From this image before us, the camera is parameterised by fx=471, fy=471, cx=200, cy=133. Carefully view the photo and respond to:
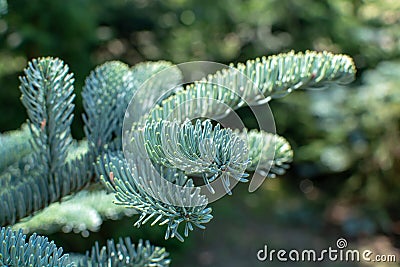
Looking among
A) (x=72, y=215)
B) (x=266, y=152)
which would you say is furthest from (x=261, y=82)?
(x=72, y=215)

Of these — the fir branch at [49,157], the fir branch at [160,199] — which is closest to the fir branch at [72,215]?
the fir branch at [49,157]

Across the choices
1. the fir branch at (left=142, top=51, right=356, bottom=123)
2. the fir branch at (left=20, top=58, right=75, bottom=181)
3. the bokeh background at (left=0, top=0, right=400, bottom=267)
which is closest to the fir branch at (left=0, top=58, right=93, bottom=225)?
the fir branch at (left=20, top=58, right=75, bottom=181)

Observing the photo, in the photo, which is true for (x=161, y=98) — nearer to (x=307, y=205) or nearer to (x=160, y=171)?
(x=160, y=171)

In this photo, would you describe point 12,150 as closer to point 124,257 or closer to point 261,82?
point 124,257

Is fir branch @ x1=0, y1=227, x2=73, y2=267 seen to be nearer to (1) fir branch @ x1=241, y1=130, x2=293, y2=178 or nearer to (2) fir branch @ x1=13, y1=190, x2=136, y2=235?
(2) fir branch @ x1=13, y1=190, x2=136, y2=235

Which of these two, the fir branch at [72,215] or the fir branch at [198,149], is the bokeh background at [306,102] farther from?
the fir branch at [198,149]

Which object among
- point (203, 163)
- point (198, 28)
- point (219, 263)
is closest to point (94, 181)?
point (203, 163)
